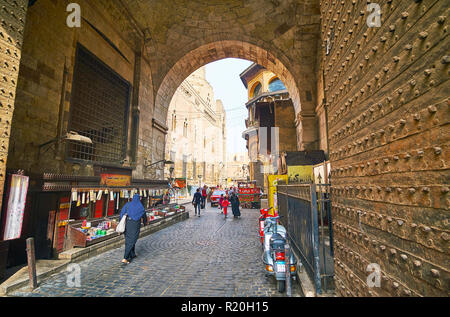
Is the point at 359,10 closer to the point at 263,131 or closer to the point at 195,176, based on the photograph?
the point at 263,131

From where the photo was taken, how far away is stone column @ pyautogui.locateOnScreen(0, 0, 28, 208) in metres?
3.72

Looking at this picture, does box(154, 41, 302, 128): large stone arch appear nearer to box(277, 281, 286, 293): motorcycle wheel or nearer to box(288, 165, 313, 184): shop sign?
box(288, 165, 313, 184): shop sign

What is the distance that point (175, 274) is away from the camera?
15.6 feet

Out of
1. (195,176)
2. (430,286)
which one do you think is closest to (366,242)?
(430,286)

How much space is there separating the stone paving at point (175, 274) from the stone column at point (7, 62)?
2.30m

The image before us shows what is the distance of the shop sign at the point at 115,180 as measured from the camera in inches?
315

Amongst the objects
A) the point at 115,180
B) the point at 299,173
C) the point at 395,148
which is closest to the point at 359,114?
the point at 395,148

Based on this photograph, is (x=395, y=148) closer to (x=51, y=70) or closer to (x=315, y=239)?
(x=315, y=239)

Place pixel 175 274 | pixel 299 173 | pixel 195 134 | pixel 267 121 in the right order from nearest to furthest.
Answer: pixel 175 274, pixel 299 173, pixel 267 121, pixel 195 134

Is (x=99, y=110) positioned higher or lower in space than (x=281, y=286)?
higher

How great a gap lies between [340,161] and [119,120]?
11065mm

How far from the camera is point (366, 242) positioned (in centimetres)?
204

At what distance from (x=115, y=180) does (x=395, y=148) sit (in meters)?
8.95

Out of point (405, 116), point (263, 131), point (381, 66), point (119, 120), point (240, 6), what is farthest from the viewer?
point (263, 131)
